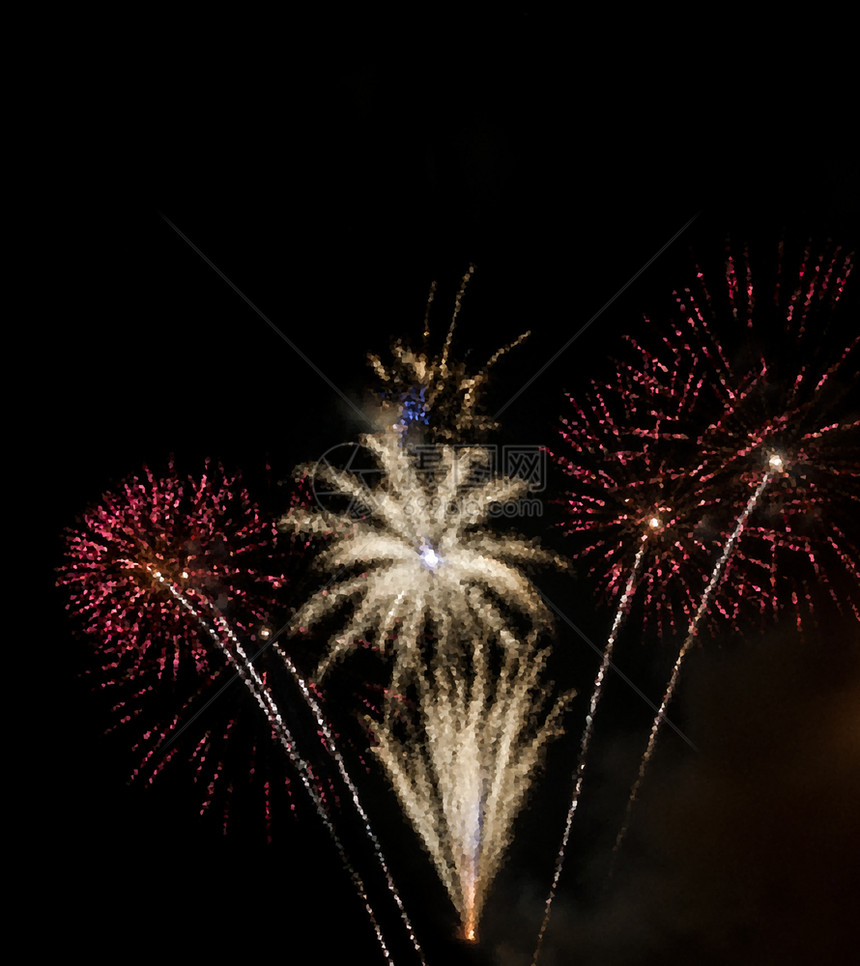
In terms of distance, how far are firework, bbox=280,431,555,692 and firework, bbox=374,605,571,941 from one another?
2.83 ft

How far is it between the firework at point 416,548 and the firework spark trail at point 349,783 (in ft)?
2.50

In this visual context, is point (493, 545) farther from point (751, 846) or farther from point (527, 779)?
point (751, 846)

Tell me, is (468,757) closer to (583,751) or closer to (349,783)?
(349,783)

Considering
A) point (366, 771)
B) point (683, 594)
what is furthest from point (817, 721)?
point (366, 771)

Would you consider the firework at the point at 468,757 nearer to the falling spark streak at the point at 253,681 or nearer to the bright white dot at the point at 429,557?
the falling spark streak at the point at 253,681

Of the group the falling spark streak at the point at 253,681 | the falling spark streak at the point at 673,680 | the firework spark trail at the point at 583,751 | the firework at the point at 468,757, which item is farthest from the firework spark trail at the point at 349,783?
the falling spark streak at the point at 673,680

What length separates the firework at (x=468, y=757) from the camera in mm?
9844

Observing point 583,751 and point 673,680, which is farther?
point 583,751

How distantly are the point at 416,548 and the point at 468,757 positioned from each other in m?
2.82

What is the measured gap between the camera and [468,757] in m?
9.82

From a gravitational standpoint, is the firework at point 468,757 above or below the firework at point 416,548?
below

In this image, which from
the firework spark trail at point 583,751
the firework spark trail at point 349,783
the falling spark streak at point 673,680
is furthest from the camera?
the firework spark trail at point 583,751

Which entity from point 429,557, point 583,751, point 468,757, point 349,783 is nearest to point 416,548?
point 429,557

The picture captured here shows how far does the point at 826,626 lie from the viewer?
10.9m
